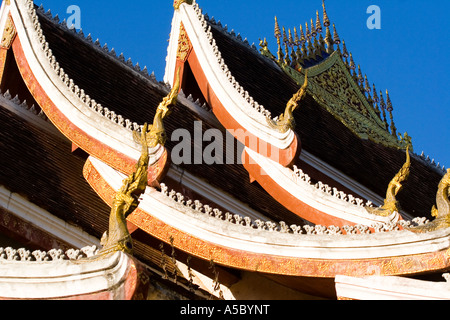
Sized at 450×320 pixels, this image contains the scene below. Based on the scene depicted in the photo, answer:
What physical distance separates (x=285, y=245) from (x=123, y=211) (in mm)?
2189

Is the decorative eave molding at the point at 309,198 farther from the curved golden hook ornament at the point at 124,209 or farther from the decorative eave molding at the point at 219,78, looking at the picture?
the curved golden hook ornament at the point at 124,209

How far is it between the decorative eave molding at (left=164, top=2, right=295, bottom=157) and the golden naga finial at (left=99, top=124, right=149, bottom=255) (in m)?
4.81

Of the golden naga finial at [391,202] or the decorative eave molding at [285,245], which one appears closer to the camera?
the decorative eave molding at [285,245]

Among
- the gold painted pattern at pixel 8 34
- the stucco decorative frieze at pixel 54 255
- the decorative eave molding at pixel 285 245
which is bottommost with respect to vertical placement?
the stucco decorative frieze at pixel 54 255

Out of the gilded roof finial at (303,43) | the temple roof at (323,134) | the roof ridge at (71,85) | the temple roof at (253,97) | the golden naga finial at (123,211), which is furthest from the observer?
the gilded roof finial at (303,43)

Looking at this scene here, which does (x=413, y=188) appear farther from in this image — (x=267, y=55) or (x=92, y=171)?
(x=92, y=171)

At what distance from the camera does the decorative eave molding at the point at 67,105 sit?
13422mm

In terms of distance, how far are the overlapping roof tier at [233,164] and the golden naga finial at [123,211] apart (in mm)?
1912

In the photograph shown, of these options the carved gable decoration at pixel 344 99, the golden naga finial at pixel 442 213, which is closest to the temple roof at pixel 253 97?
the carved gable decoration at pixel 344 99

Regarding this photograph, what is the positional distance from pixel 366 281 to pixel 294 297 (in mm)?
2219

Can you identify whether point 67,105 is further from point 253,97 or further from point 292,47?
point 292,47

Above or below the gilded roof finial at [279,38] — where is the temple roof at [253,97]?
below

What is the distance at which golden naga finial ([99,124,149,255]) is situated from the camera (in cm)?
926

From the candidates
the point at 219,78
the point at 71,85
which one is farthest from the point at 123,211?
the point at 219,78
